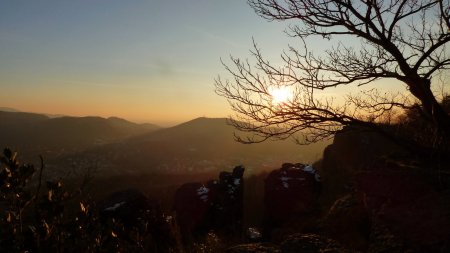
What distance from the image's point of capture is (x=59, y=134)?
140m

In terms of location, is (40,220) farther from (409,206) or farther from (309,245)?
(409,206)

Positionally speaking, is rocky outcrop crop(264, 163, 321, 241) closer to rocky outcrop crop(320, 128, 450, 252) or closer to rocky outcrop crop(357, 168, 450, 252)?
rocky outcrop crop(320, 128, 450, 252)

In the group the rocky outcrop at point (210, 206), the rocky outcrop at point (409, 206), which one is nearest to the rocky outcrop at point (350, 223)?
the rocky outcrop at point (409, 206)

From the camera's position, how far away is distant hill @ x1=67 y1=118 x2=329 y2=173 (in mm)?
85062

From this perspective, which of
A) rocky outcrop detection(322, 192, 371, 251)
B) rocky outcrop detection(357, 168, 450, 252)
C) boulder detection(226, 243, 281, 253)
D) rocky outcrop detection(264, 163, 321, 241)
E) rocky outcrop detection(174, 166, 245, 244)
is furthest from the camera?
rocky outcrop detection(174, 166, 245, 244)

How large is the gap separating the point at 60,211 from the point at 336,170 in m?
22.7

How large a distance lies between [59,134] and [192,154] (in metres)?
62.2

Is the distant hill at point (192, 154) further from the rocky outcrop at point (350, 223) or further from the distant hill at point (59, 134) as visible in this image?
the rocky outcrop at point (350, 223)

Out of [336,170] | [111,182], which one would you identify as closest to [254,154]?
[111,182]

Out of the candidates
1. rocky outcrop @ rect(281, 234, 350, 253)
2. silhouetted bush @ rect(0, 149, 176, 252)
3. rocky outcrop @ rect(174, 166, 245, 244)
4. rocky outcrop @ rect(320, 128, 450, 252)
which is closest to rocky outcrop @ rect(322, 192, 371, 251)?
rocky outcrop @ rect(320, 128, 450, 252)

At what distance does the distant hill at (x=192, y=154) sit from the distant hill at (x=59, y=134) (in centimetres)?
1931

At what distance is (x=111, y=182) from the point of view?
1538 inches

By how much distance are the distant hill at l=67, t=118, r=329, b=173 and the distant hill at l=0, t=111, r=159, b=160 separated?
19315 millimetres

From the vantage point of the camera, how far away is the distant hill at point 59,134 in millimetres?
120312
